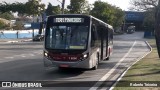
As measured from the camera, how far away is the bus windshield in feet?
57.3

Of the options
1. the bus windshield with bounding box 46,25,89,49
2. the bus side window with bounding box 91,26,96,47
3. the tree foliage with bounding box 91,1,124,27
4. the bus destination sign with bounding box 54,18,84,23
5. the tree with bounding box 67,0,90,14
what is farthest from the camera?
the tree foliage with bounding box 91,1,124,27

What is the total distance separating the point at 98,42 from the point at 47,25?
359 centimetres

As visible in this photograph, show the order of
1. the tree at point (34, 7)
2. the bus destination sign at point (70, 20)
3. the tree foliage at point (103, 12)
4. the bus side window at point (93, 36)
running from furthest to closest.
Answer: the tree foliage at point (103, 12) → the tree at point (34, 7) → the bus side window at point (93, 36) → the bus destination sign at point (70, 20)

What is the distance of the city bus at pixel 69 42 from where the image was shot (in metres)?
17.3

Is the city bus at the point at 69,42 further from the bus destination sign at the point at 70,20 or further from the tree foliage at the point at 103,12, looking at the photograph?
the tree foliage at the point at 103,12

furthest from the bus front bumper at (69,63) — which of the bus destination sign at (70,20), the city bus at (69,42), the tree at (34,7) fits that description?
the tree at (34,7)

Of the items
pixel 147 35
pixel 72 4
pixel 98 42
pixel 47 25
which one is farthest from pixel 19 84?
pixel 147 35

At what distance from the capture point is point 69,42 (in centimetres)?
1750

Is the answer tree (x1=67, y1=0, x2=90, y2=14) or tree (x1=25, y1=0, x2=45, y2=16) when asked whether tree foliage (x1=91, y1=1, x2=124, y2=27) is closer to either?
tree (x1=67, y1=0, x2=90, y2=14)

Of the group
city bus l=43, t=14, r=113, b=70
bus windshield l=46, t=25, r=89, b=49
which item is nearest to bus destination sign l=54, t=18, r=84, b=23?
city bus l=43, t=14, r=113, b=70

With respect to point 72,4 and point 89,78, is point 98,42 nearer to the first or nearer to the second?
point 89,78

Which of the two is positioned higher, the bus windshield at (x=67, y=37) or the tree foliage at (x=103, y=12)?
the tree foliage at (x=103, y=12)

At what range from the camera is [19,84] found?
13547 mm

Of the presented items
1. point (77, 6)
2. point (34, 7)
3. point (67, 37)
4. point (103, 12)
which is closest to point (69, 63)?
point (67, 37)
